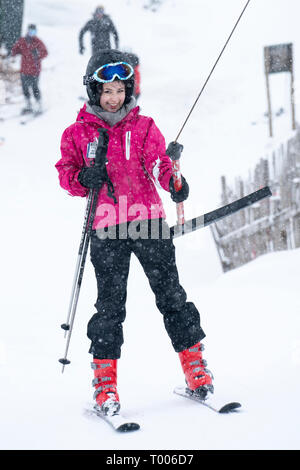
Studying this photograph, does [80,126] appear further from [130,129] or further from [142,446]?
[142,446]

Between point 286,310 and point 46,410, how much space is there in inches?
89.7

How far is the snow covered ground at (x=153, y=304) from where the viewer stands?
2.83 meters

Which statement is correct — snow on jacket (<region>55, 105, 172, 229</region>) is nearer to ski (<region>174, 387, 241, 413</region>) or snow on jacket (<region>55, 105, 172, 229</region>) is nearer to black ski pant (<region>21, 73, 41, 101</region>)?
ski (<region>174, 387, 241, 413</region>)

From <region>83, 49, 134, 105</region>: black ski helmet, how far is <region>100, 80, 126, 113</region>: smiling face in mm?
36

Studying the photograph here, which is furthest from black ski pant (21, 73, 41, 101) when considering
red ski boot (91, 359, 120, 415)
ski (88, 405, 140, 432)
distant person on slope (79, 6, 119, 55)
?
ski (88, 405, 140, 432)

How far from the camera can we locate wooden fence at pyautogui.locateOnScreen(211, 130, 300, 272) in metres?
7.33

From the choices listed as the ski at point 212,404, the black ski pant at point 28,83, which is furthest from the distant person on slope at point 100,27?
the ski at point 212,404

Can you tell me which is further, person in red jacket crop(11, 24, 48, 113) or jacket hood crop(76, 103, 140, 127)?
person in red jacket crop(11, 24, 48, 113)

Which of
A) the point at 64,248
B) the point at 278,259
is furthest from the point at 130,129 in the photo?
the point at 64,248

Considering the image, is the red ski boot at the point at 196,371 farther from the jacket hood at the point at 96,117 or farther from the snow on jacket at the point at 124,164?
the jacket hood at the point at 96,117

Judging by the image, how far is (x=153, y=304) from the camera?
6.41 meters

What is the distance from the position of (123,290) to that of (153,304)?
329cm

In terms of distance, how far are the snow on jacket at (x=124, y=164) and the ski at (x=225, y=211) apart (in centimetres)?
20

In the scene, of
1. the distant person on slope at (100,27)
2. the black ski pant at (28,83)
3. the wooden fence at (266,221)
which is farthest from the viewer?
the black ski pant at (28,83)
